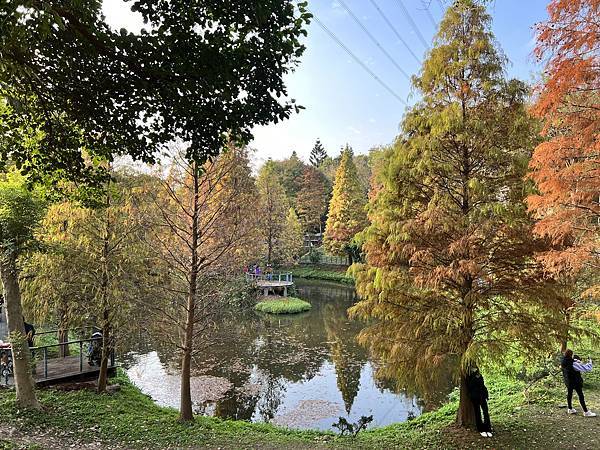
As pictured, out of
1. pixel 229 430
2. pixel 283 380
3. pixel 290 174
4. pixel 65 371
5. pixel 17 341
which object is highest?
pixel 290 174

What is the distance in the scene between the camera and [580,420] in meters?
7.80

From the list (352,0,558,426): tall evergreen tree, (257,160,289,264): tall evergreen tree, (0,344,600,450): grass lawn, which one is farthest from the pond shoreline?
(257,160,289,264): tall evergreen tree

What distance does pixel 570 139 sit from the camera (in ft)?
20.8

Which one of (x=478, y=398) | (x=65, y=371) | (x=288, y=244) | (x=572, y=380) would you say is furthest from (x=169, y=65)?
(x=288, y=244)

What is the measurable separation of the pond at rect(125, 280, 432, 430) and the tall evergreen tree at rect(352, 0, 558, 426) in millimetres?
4827

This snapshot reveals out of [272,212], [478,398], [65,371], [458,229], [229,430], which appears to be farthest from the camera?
[272,212]

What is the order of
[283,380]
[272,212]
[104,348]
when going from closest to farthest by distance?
[104,348]
[283,380]
[272,212]

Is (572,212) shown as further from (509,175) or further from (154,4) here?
(154,4)

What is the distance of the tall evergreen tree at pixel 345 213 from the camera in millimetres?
36562

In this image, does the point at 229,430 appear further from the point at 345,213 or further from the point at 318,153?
the point at 318,153

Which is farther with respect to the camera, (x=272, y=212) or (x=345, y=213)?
(x=345, y=213)

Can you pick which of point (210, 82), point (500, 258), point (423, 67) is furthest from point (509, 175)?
point (210, 82)

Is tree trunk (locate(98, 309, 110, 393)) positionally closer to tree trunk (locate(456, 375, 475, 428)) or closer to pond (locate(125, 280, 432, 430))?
pond (locate(125, 280, 432, 430))

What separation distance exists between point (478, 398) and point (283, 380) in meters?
7.85
